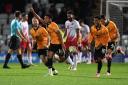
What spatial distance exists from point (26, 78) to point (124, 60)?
1663 cm

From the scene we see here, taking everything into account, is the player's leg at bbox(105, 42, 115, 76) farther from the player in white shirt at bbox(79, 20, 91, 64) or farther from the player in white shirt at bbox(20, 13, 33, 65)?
the player in white shirt at bbox(79, 20, 91, 64)

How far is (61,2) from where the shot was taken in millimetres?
43031

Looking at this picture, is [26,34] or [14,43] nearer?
[14,43]

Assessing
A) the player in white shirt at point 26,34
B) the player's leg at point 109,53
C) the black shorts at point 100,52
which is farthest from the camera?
the player in white shirt at point 26,34

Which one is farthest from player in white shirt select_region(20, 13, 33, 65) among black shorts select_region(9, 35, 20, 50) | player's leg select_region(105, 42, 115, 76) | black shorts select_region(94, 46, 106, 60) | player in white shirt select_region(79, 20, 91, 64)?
black shorts select_region(94, 46, 106, 60)

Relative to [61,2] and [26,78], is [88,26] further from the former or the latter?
[26,78]

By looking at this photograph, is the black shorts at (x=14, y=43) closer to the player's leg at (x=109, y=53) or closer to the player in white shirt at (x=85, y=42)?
the player's leg at (x=109, y=53)

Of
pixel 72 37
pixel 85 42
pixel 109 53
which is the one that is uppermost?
pixel 72 37

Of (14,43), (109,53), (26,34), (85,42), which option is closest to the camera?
(109,53)

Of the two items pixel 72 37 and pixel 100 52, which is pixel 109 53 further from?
pixel 72 37

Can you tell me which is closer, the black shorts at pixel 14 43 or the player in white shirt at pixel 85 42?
the black shorts at pixel 14 43

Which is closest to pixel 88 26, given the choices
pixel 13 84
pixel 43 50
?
pixel 43 50

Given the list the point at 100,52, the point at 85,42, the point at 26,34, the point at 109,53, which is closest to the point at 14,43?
the point at 26,34

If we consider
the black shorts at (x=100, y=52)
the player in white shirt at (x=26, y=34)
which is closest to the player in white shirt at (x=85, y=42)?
the player in white shirt at (x=26, y=34)
